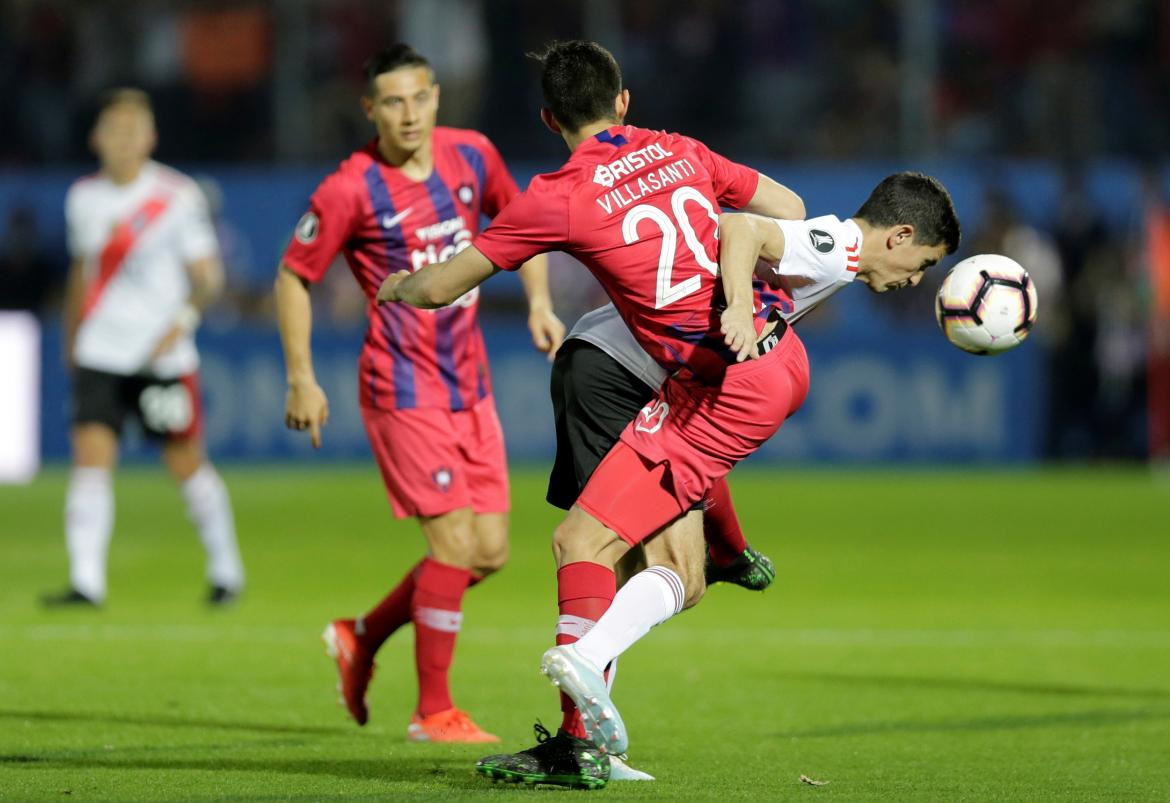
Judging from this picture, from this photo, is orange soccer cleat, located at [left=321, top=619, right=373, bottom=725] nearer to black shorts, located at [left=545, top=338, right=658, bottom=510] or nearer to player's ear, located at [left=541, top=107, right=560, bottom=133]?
black shorts, located at [left=545, top=338, right=658, bottom=510]

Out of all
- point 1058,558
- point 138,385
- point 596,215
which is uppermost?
point 596,215

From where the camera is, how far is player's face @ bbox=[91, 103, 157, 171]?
9938 mm

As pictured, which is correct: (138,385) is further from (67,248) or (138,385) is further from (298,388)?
(67,248)

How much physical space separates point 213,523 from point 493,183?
3684 millimetres

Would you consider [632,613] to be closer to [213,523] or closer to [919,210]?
[919,210]

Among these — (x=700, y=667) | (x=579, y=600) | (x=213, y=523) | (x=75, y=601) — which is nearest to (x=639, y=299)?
(x=579, y=600)

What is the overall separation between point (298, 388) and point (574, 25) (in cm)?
1303

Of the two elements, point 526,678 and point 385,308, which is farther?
point 526,678

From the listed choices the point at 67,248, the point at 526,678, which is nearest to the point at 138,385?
the point at 526,678

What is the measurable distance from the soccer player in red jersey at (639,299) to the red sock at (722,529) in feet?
1.00

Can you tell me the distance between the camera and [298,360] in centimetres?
652

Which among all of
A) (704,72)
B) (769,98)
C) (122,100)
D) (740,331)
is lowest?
(740,331)

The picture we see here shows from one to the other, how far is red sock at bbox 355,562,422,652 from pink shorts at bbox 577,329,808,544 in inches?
57.5

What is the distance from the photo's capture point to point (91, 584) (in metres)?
9.87
